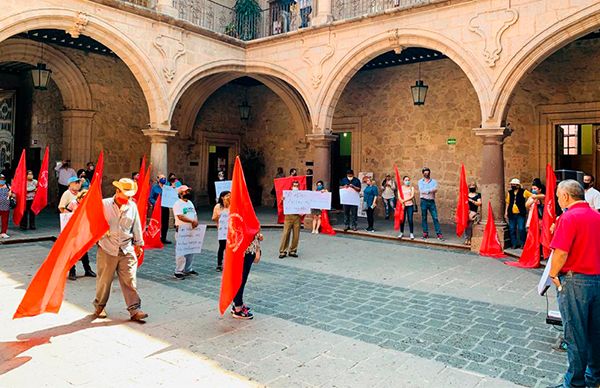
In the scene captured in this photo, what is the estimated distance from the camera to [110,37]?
10.2 meters

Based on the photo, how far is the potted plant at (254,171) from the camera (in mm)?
17766

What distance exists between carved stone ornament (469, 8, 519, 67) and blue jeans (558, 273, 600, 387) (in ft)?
23.8

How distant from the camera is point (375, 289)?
6125mm

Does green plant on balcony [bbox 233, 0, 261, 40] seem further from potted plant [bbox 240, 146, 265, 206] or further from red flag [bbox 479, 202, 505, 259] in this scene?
red flag [bbox 479, 202, 505, 259]

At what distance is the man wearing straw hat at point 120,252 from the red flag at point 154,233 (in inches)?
171

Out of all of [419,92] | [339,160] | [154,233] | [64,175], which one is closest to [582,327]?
[154,233]

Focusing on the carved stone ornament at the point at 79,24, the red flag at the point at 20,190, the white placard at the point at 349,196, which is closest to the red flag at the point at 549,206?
the white placard at the point at 349,196

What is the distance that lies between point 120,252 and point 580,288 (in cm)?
425

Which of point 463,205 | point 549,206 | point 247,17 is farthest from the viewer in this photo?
point 247,17

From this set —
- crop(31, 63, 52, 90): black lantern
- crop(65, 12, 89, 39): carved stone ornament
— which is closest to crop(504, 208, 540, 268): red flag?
crop(65, 12, 89, 39): carved stone ornament

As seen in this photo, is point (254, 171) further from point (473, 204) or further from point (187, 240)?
point (187, 240)

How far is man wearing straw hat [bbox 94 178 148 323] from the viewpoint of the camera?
4582 millimetres

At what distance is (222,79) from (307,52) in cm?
460

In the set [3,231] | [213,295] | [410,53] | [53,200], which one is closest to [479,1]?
[410,53]
